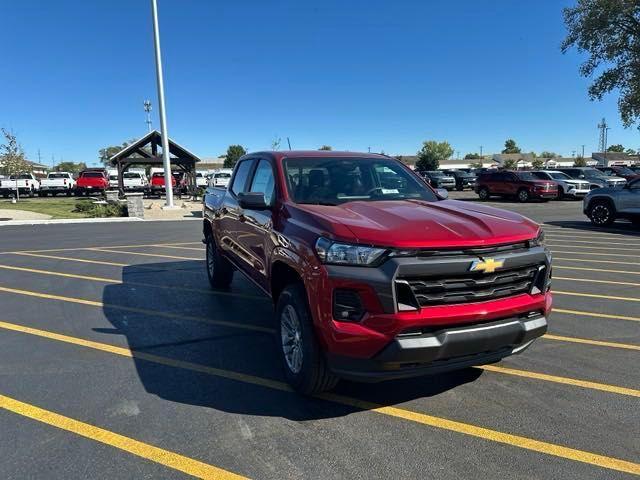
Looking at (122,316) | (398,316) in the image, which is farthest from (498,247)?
(122,316)

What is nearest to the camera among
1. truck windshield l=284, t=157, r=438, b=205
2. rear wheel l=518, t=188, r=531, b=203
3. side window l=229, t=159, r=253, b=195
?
truck windshield l=284, t=157, r=438, b=205

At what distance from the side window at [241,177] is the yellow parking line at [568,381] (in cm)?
314

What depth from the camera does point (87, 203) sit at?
21.4m

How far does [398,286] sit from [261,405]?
140 cm

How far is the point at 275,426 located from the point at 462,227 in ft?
5.99

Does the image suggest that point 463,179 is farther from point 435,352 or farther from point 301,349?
point 435,352

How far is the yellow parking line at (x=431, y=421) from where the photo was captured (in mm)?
2900

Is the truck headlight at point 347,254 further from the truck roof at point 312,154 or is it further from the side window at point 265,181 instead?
the truck roof at point 312,154

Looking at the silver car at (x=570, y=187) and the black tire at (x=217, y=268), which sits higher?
the silver car at (x=570, y=187)

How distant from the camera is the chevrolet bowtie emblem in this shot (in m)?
3.12

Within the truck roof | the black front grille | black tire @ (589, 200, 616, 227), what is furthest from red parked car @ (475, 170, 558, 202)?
the black front grille

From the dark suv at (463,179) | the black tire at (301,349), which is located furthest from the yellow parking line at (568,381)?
the dark suv at (463,179)

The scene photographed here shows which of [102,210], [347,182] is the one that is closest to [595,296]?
[347,182]

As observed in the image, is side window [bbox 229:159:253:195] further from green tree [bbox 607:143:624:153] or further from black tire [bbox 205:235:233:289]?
green tree [bbox 607:143:624:153]
